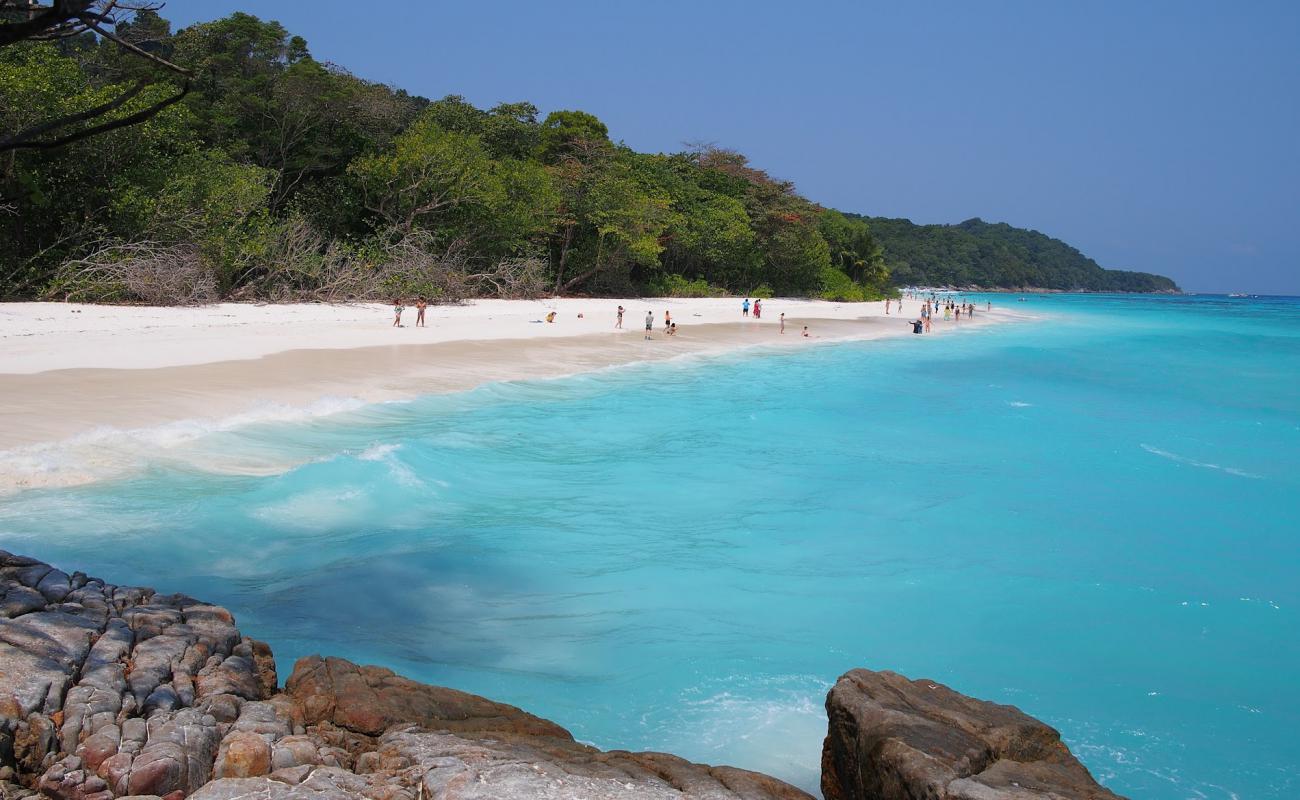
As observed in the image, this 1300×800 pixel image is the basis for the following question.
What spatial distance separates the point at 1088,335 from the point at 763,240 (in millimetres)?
20256

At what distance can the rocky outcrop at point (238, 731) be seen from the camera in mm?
3256

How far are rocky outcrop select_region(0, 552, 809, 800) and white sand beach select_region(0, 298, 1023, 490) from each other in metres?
6.03

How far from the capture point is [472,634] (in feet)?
23.5

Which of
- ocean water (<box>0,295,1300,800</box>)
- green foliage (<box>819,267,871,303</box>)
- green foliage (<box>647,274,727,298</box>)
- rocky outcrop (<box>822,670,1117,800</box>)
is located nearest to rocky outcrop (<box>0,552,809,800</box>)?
rocky outcrop (<box>822,670,1117,800</box>)

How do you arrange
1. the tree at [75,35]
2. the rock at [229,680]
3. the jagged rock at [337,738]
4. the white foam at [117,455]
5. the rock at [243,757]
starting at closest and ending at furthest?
the tree at [75,35]
the jagged rock at [337,738]
the rock at [243,757]
the rock at [229,680]
the white foam at [117,455]

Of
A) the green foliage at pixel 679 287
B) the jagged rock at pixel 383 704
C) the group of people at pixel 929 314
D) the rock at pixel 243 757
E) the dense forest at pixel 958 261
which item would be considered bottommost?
the jagged rock at pixel 383 704

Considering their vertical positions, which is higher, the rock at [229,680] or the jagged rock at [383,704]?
the rock at [229,680]

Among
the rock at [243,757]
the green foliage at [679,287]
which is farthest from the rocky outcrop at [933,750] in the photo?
the green foliage at [679,287]

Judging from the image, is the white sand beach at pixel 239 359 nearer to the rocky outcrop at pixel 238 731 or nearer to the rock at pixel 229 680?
the rocky outcrop at pixel 238 731

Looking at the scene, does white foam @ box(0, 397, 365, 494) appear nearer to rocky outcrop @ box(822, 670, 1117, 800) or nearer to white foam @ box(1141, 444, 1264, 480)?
rocky outcrop @ box(822, 670, 1117, 800)

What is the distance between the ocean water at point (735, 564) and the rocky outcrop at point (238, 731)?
1.90 m

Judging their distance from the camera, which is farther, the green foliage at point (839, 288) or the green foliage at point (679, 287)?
the green foliage at point (839, 288)

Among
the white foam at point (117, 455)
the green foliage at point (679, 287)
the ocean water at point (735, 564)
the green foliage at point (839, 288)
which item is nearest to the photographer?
the ocean water at point (735, 564)

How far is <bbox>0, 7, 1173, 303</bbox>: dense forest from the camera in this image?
21453mm
